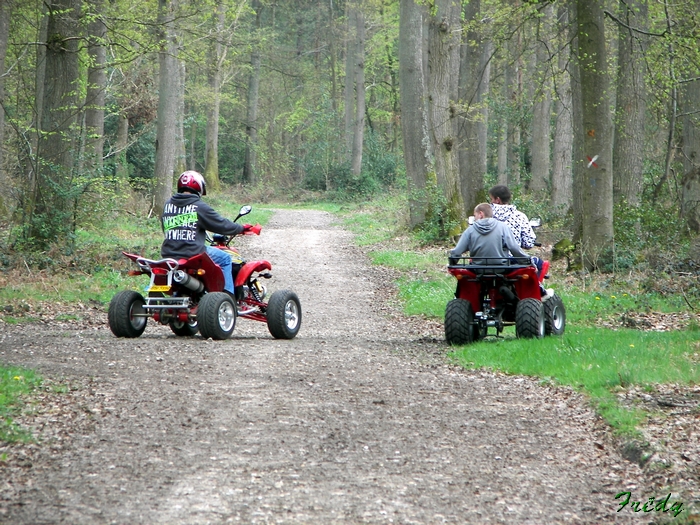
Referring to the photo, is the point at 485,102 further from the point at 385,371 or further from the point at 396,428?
the point at 396,428

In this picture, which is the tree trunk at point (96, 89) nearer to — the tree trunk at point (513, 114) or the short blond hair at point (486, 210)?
the short blond hair at point (486, 210)

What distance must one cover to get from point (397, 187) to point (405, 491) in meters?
40.1

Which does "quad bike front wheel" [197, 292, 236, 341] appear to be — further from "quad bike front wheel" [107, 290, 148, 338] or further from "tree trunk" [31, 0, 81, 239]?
"tree trunk" [31, 0, 81, 239]

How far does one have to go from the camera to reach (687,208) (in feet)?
61.8

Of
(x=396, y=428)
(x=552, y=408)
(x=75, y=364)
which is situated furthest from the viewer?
(x=75, y=364)

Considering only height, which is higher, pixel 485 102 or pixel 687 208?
pixel 485 102

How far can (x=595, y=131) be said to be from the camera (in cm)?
1492

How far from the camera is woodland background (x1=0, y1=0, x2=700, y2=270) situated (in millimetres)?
15445

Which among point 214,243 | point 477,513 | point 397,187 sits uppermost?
point 397,187

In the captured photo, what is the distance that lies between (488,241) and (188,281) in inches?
142

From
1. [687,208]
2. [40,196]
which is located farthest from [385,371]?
[687,208]
